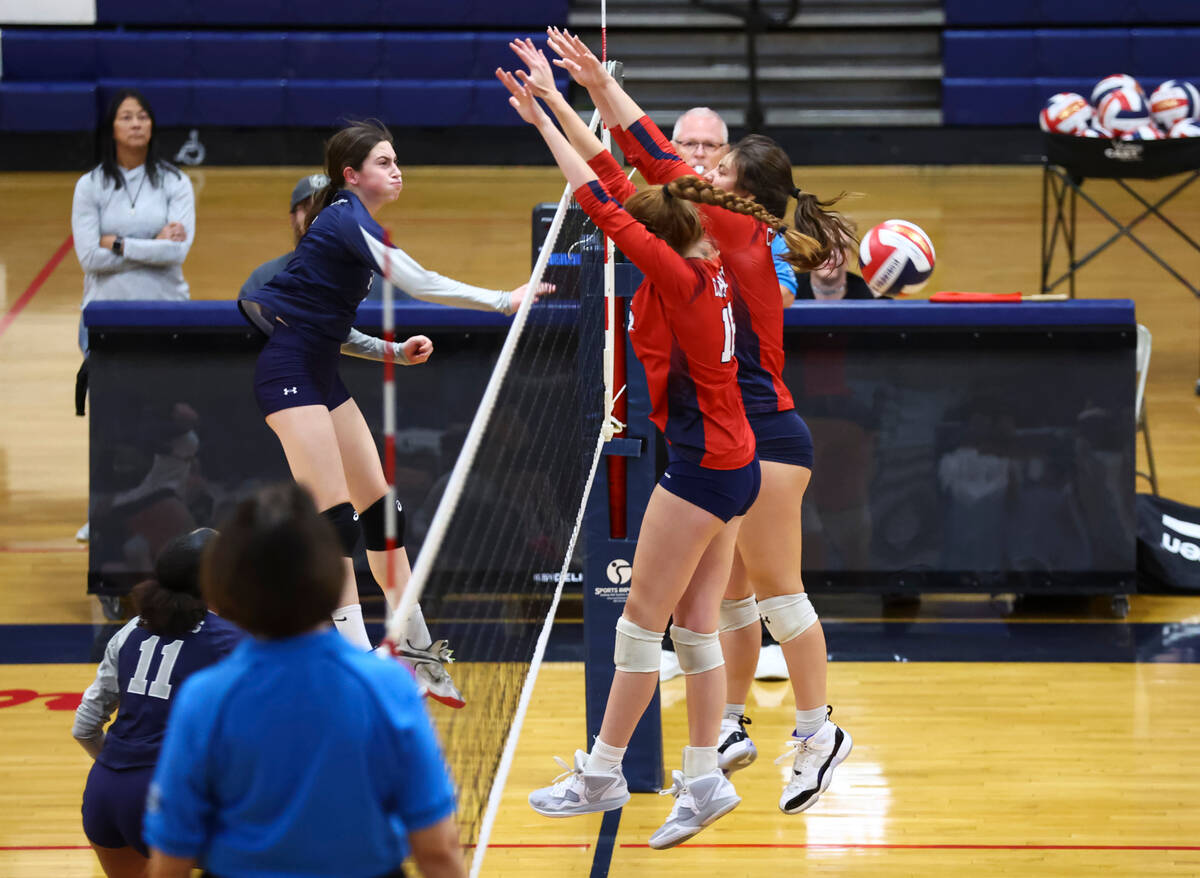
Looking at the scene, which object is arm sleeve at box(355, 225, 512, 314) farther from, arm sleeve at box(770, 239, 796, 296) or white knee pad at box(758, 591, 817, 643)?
white knee pad at box(758, 591, 817, 643)

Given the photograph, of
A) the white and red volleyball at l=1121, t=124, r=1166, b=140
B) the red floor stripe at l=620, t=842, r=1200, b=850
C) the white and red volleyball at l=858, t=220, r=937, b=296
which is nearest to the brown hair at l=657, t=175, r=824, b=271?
the red floor stripe at l=620, t=842, r=1200, b=850

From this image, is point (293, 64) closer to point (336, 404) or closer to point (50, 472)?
point (50, 472)

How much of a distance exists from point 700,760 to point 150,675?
1.33 meters

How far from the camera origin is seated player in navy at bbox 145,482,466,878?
Result: 187 cm

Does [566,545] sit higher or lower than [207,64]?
lower

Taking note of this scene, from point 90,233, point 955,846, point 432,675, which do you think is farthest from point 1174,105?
point 432,675

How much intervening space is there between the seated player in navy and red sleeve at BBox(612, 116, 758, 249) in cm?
186

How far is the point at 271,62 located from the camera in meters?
15.2

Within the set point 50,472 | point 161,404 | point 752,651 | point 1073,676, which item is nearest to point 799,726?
point 752,651

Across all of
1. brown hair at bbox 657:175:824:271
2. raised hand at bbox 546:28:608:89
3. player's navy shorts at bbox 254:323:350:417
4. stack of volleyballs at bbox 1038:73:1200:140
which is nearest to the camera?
brown hair at bbox 657:175:824:271

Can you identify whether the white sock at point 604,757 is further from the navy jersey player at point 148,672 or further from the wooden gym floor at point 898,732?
the navy jersey player at point 148,672

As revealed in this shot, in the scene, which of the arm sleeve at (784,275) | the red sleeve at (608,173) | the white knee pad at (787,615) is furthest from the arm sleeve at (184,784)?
the arm sleeve at (784,275)

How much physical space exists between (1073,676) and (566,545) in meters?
2.19

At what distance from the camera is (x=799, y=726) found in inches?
160
